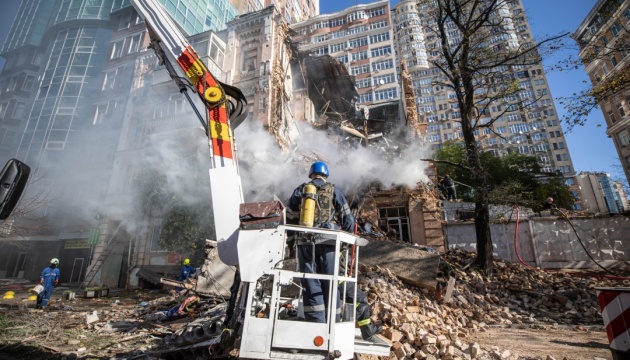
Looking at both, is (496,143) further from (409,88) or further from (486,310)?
(486,310)

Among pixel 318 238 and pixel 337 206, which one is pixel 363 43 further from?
pixel 318 238

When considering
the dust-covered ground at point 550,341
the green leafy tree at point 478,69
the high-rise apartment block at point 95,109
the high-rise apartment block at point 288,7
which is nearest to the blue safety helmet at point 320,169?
the dust-covered ground at point 550,341

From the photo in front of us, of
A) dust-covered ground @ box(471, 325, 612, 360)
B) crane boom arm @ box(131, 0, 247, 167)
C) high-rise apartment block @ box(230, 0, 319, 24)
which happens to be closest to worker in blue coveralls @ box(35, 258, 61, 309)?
crane boom arm @ box(131, 0, 247, 167)

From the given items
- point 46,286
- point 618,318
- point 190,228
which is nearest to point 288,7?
point 190,228

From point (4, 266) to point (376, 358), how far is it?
33795 millimetres

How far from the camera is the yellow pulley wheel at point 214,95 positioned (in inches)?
A: 179

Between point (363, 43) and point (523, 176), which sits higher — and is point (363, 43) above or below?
above

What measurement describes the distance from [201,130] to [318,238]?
1288 centimetres

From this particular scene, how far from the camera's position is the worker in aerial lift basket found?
2760 millimetres

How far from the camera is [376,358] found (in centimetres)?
372

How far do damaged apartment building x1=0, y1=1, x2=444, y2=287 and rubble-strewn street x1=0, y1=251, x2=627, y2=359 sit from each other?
5154mm

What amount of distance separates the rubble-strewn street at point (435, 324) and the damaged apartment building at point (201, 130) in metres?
5.15

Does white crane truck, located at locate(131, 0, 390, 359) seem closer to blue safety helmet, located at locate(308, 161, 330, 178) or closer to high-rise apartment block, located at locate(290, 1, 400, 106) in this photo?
blue safety helmet, located at locate(308, 161, 330, 178)

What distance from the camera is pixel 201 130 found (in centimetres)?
1399
